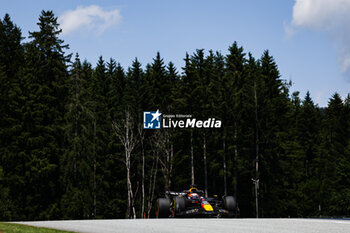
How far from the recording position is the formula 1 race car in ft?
77.0

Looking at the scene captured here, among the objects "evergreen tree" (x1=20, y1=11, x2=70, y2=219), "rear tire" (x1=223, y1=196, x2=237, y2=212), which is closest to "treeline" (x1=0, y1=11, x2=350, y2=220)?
"evergreen tree" (x1=20, y1=11, x2=70, y2=219)

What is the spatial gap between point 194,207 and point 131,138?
1074 inches

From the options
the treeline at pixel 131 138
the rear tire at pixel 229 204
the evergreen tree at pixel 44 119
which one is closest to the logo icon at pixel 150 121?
the treeline at pixel 131 138

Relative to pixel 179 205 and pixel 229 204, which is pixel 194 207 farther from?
pixel 229 204

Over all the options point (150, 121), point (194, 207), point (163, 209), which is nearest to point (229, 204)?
point (194, 207)

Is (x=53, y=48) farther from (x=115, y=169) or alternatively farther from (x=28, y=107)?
(x=115, y=169)

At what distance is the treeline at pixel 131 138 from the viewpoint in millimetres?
45000

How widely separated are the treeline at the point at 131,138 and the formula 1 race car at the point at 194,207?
22.3 m

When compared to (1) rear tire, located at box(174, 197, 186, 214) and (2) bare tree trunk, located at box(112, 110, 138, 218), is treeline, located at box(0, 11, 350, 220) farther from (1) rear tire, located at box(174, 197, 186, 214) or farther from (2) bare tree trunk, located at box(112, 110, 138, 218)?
(1) rear tire, located at box(174, 197, 186, 214)

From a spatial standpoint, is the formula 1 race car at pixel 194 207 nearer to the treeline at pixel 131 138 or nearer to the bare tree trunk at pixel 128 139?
the treeline at pixel 131 138

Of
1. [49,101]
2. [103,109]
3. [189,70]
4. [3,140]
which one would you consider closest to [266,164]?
[189,70]

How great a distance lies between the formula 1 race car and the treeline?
73.2 ft

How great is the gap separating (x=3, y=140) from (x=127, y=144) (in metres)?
13.3

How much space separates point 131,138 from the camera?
5100cm
